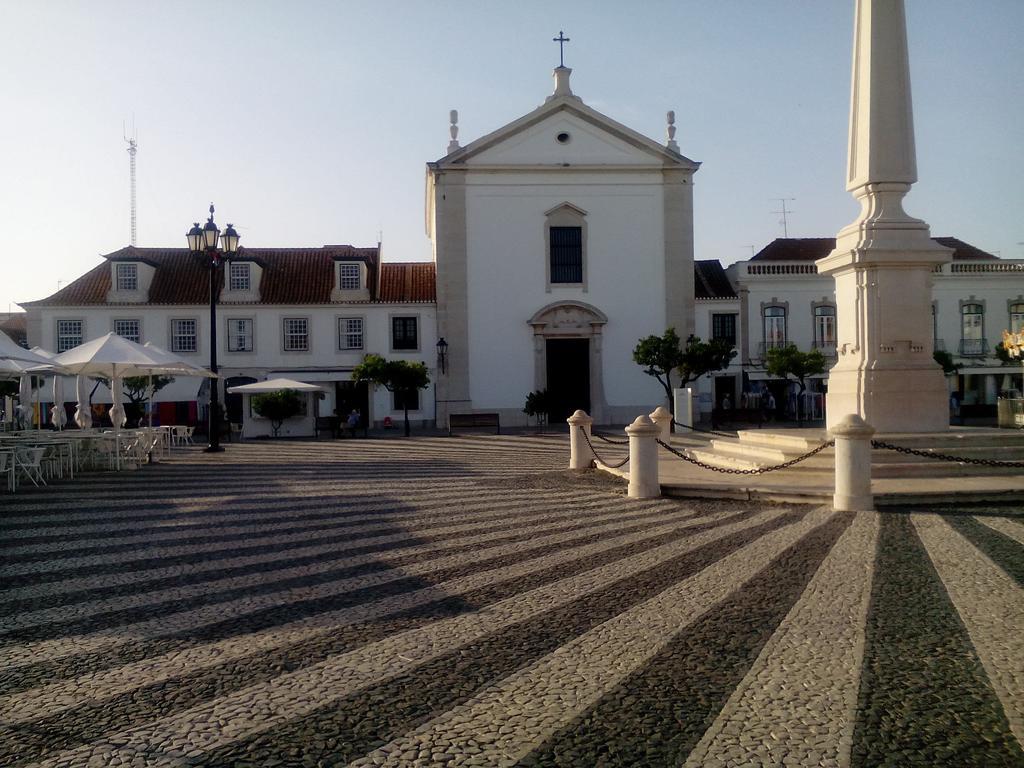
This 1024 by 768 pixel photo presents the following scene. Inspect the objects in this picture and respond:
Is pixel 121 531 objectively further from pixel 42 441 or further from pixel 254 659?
pixel 42 441

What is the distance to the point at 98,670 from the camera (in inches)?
167

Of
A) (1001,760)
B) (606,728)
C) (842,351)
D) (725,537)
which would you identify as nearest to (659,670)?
(606,728)

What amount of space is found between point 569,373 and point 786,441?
2104 centimetres

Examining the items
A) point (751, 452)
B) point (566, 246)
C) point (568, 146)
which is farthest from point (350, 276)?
point (751, 452)

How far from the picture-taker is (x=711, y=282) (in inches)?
1547

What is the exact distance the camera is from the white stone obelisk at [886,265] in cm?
1212

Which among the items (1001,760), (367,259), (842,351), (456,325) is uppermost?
(367,259)

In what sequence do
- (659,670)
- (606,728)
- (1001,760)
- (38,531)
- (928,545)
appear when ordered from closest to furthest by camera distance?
(1001,760), (606,728), (659,670), (928,545), (38,531)

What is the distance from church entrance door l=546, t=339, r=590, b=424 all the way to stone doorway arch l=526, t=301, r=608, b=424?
0.31m

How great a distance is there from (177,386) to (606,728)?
33665 millimetres

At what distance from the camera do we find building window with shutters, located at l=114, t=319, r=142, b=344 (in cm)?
3509

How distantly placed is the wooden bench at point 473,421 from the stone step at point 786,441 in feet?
48.9

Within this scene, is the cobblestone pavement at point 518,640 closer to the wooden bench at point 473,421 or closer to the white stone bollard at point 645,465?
the white stone bollard at point 645,465

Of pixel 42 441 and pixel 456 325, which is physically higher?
pixel 456 325
